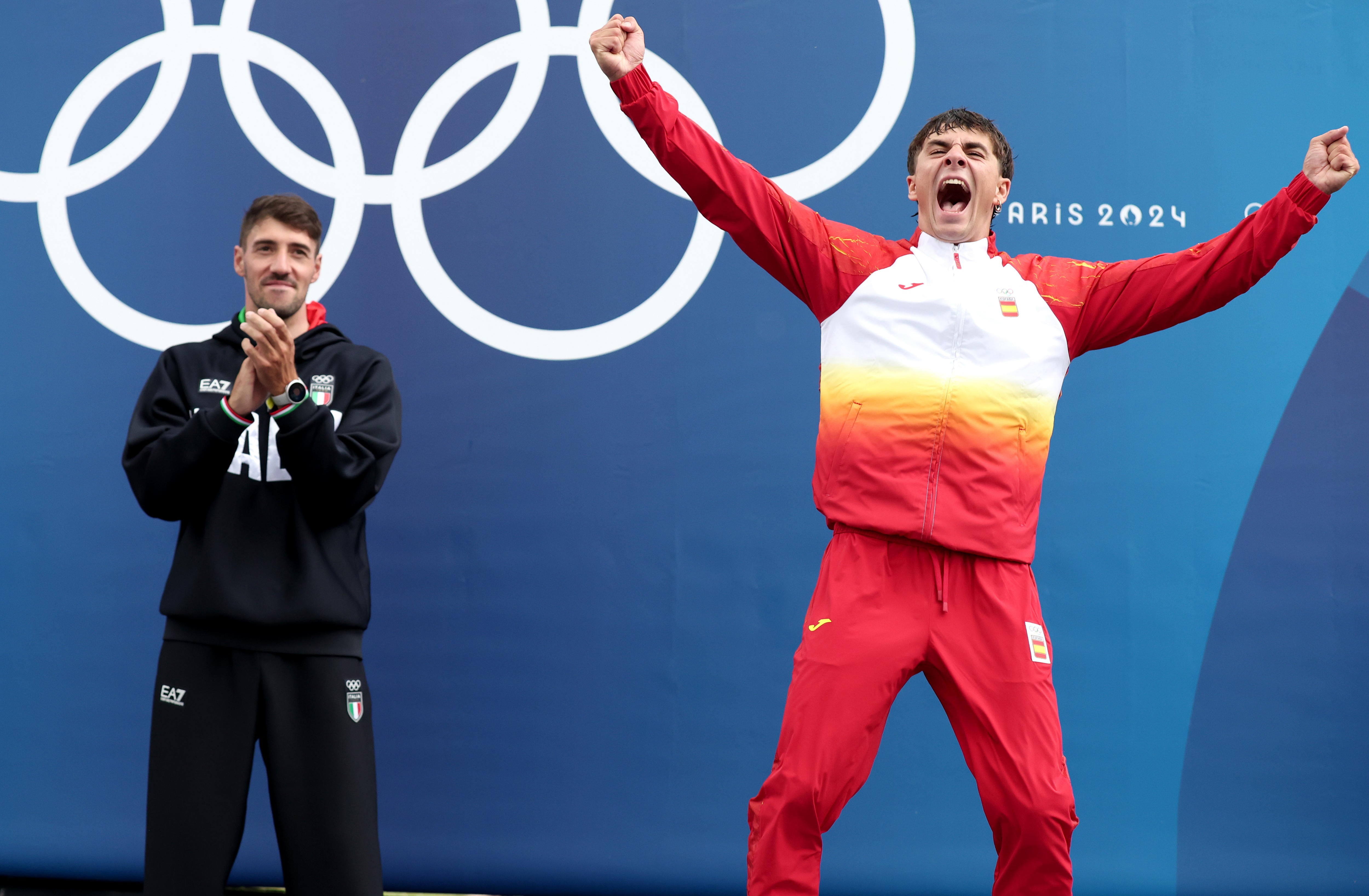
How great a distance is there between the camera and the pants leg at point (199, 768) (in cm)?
233

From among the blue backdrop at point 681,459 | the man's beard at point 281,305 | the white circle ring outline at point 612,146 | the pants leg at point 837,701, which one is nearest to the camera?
the pants leg at point 837,701

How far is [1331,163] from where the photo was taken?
2254 mm

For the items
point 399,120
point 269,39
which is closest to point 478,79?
point 399,120

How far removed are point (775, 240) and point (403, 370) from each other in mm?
1525

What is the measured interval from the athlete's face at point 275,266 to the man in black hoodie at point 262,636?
0.21m

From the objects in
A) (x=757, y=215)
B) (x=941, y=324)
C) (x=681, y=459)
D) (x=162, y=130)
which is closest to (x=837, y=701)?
(x=941, y=324)

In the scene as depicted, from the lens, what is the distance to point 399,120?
3.43m

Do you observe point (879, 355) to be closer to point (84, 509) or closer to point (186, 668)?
point (186, 668)

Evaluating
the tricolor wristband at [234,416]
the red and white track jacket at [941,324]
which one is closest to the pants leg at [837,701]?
the red and white track jacket at [941,324]

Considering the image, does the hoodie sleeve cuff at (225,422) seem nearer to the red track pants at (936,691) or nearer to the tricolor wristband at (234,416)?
the tricolor wristband at (234,416)

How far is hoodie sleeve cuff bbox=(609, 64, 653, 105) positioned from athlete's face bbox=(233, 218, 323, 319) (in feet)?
3.01

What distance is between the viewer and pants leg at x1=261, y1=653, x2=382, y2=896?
7.70ft

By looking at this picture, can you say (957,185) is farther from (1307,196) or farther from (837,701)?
(837,701)

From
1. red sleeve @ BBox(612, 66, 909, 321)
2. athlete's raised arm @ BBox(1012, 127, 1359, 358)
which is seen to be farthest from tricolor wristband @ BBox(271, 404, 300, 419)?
athlete's raised arm @ BBox(1012, 127, 1359, 358)
